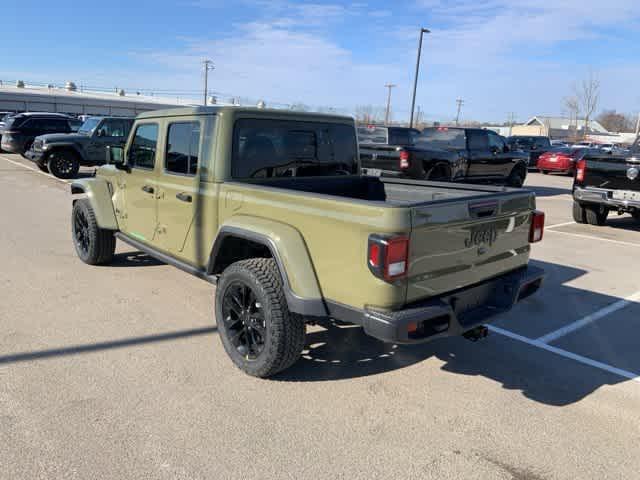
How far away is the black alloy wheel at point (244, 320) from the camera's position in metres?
3.60

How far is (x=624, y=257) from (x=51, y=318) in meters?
7.62

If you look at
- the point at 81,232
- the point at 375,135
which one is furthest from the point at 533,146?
the point at 81,232

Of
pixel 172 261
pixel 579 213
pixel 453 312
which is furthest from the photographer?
pixel 579 213

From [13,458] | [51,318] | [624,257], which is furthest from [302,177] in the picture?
[624,257]

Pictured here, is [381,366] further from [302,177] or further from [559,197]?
[559,197]

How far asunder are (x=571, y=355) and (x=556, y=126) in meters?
113

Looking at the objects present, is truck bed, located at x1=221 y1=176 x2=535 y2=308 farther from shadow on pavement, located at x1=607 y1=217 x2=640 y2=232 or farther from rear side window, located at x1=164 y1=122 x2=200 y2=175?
shadow on pavement, located at x1=607 y1=217 x2=640 y2=232

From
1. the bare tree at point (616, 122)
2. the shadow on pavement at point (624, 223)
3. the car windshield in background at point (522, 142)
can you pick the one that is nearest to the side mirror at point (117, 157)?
the shadow on pavement at point (624, 223)

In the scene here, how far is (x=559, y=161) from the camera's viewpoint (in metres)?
22.1

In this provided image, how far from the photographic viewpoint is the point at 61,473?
2590 mm

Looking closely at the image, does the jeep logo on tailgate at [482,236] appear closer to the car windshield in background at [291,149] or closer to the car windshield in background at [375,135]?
the car windshield in background at [291,149]

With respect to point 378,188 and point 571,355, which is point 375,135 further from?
point 571,355

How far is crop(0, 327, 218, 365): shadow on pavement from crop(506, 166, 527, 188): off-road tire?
1267 centimetres

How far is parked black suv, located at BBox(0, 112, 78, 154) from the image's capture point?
18.2 meters
